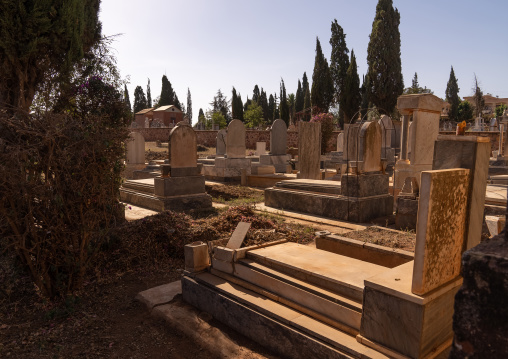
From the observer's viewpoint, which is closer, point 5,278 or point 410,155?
point 5,278

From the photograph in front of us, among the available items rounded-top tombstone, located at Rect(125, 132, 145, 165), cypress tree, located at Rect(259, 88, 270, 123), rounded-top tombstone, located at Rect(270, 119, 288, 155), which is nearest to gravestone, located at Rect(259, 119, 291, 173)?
rounded-top tombstone, located at Rect(270, 119, 288, 155)

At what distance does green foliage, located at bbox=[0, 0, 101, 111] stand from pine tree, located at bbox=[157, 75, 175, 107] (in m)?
52.6

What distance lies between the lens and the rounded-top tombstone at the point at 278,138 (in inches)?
615

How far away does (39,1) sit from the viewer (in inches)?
245

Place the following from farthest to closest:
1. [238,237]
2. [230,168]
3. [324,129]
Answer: [324,129]
[230,168]
[238,237]

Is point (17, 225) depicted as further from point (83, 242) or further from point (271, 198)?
point (271, 198)

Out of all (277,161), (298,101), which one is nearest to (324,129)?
(277,161)

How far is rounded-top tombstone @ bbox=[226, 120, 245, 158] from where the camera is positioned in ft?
45.8

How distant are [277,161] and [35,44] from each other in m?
10.8

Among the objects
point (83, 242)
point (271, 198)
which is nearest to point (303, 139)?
point (271, 198)

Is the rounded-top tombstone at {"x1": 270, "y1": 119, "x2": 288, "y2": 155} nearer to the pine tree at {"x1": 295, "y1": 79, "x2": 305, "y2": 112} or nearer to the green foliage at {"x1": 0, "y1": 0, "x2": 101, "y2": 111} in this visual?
the green foliage at {"x1": 0, "y1": 0, "x2": 101, "y2": 111}

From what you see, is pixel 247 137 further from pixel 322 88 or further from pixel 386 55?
pixel 386 55

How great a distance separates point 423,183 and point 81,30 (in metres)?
7.25

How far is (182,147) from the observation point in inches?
340
